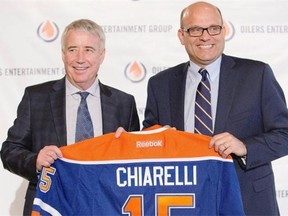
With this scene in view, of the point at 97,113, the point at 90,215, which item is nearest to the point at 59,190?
the point at 90,215

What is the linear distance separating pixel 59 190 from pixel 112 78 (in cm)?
143

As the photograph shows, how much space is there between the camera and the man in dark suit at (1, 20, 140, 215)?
7.47 ft

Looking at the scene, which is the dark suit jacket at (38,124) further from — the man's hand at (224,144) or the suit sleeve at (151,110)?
the man's hand at (224,144)

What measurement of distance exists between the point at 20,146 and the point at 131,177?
1.49 ft

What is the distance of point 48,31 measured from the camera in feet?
11.4

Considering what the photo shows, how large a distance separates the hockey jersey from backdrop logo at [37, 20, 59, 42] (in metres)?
1.44

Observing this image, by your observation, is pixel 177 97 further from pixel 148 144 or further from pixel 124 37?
pixel 124 37

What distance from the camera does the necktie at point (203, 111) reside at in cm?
232

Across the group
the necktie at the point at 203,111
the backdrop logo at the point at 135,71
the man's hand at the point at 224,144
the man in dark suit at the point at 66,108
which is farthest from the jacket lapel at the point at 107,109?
the backdrop logo at the point at 135,71

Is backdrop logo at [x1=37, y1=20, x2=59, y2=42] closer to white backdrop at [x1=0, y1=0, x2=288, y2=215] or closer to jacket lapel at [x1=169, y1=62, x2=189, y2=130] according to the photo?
white backdrop at [x1=0, y1=0, x2=288, y2=215]

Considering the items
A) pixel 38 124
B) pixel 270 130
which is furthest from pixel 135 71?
pixel 270 130

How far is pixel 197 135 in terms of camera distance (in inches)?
84.0

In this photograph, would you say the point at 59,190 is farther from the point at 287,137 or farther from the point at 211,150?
the point at 287,137

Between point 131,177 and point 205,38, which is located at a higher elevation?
point 205,38
